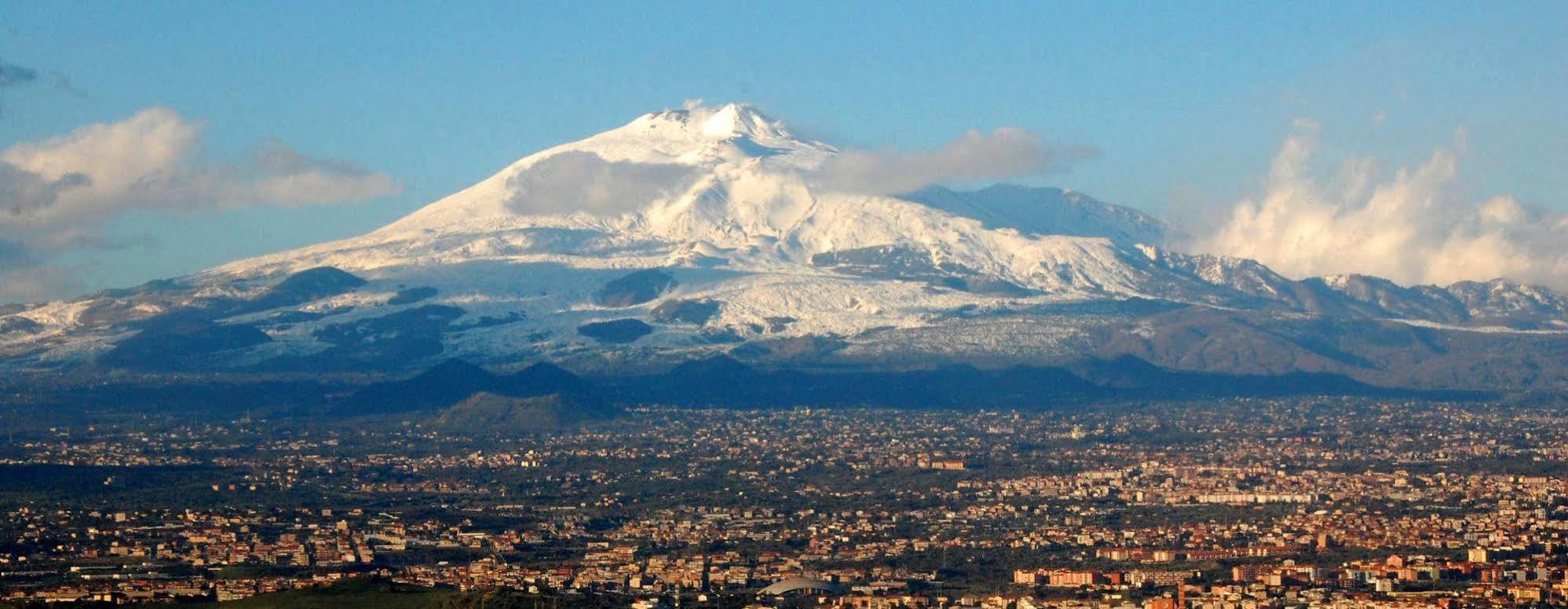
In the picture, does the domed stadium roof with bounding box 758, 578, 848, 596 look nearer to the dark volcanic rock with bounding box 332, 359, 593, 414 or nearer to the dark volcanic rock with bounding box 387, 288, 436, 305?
the dark volcanic rock with bounding box 332, 359, 593, 414

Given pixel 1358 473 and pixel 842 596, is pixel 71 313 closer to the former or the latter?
pixel 1358 473

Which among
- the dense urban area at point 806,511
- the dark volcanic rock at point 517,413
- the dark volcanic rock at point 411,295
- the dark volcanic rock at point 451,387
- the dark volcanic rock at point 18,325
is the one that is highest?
the dark volcanic rock at point 411,295

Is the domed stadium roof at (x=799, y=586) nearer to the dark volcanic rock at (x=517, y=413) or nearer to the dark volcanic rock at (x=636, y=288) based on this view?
the dark volcanic rock at (x=517, y=413)

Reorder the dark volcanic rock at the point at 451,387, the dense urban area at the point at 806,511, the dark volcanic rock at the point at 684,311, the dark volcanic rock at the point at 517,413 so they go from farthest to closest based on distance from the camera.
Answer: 1. the dark volcanic rock at the point at 684,311
2. the dark volcanic rock at the point at 451,387
3. the dark volcanic rock at the point at 517,413
4. the dense urban area at the point at 806,511

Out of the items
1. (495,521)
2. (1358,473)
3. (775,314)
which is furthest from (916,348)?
(495,521)

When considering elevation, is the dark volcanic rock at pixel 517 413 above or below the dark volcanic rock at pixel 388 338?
below

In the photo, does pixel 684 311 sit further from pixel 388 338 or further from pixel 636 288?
pixel 388 338

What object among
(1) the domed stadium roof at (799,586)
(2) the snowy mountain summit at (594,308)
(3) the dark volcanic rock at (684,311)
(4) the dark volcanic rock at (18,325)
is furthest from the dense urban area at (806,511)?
(4) the dark volcanic rock at (18,325)

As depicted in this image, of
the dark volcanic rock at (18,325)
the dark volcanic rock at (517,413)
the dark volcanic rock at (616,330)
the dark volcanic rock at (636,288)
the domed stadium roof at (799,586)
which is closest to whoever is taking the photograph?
the domed stadium roof at (799,586)
